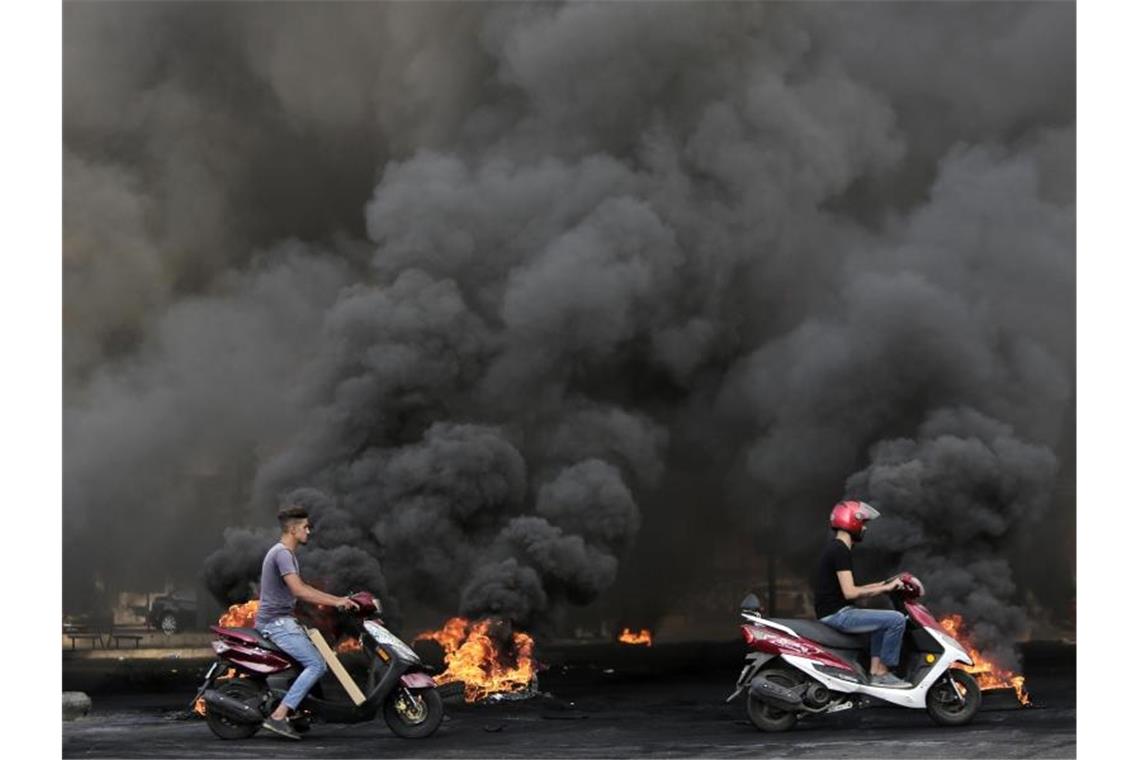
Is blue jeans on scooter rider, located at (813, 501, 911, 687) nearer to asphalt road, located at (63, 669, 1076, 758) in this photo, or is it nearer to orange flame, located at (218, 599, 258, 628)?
asphalt road, located at (63, 669, 1076, 758)

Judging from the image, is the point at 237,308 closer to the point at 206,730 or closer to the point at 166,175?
the point at 166,175

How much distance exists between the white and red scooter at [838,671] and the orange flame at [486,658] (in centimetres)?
419

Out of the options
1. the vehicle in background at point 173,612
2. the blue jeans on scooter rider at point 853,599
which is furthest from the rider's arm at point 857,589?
the vehicle in background at point 173,612

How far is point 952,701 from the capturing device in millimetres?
10680

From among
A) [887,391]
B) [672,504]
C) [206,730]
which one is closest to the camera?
[206,730]

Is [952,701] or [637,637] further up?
[952,701]

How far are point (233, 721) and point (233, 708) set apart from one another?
0.21m

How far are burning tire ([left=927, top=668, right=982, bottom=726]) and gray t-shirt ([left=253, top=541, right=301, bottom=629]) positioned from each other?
4.67m

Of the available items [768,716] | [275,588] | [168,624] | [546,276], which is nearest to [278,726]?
[275,588]

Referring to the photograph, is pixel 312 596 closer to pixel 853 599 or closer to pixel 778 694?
pixel 778 694

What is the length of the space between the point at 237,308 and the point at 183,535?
3180mm

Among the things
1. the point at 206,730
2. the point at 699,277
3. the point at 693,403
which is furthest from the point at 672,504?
the point at 206,730

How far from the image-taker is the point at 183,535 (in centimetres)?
1938

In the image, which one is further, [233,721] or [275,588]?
[233,721]
